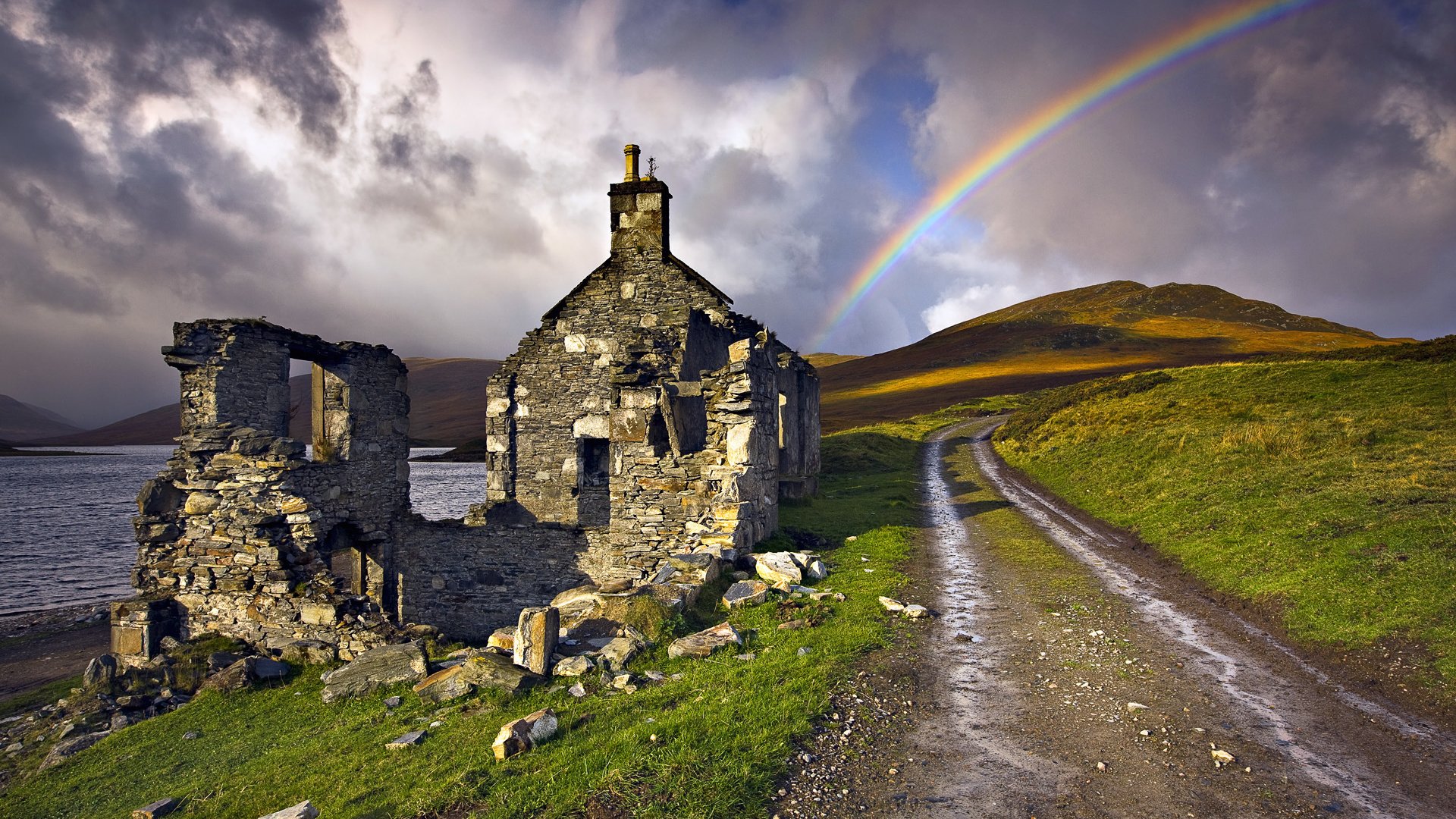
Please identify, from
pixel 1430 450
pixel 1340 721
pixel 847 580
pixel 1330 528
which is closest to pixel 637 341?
pixel 847 580

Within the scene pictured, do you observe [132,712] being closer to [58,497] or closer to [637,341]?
[637,341]

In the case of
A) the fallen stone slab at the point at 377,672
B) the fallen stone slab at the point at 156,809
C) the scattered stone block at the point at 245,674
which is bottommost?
the scattered stone block at the point at 245,674

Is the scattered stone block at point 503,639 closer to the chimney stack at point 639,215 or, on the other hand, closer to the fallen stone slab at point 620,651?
the fallen stone slab at point 620,651

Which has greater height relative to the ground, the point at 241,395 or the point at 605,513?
the point at 241,395

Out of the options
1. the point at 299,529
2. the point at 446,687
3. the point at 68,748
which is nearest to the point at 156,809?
the point at 446,687

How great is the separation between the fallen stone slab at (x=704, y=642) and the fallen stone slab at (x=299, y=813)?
3.96 metres

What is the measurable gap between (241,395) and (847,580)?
42.1 ft

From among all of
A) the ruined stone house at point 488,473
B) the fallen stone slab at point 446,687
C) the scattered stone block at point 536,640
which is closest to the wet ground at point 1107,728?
the scattered stone block at point 536,640

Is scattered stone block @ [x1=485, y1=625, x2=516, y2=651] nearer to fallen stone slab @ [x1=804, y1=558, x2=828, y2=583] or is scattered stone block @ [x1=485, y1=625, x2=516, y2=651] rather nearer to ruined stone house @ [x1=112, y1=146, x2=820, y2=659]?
ruined stone house @ [x1=112, y1=146, x2=820, y2=659]

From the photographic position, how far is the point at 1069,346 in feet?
375

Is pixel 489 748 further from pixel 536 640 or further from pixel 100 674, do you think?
pixel 100 674

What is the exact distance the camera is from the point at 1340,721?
6.59 meters

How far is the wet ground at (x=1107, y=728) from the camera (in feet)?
17.0

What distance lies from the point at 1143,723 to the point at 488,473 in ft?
65.9
